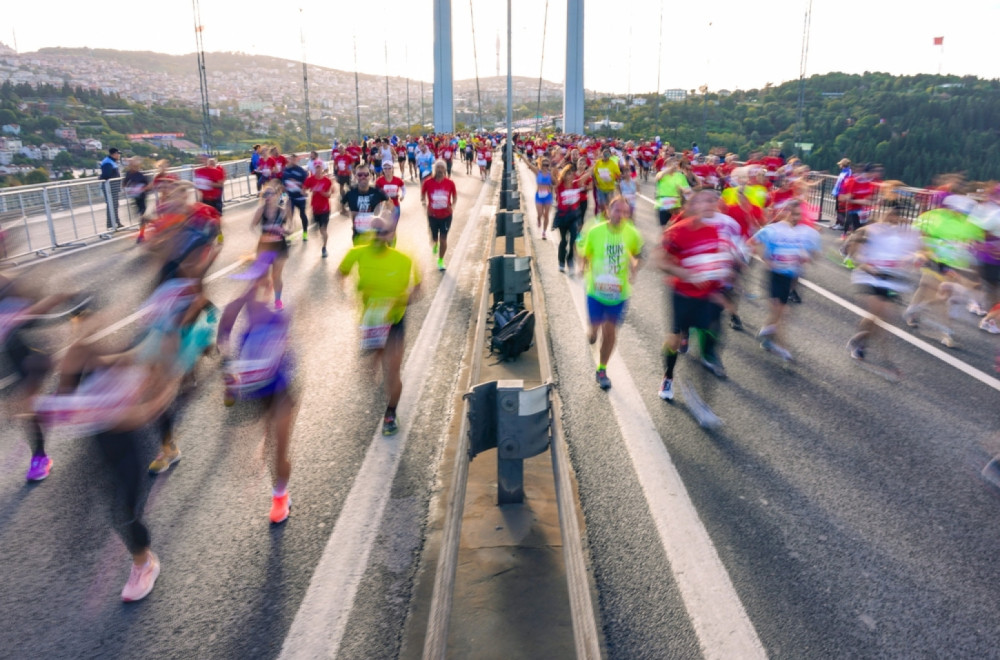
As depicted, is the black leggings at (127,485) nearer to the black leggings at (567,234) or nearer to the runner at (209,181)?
the black leggings at (567,234)

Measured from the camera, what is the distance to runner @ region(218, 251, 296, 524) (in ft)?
14.5

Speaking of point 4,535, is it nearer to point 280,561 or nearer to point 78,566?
point 78,566

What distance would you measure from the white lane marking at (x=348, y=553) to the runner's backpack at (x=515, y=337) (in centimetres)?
93

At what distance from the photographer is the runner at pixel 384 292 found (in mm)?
5855

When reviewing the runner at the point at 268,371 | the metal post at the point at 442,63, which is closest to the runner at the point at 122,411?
the runner at the point at 268,371

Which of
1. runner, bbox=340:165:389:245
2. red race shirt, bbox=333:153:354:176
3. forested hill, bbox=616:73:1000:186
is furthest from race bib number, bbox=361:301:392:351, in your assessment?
forested hill, bbox=616:73:1000:186

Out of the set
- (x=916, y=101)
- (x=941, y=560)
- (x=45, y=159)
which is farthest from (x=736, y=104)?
(x=941, y=560)

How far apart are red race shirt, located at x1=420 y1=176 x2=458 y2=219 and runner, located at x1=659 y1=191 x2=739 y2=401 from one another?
6.61 meters

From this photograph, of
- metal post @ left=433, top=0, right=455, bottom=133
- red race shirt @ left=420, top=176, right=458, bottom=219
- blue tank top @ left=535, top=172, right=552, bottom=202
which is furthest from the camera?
metal post @ left=433, top=0, right=455, bottom=133

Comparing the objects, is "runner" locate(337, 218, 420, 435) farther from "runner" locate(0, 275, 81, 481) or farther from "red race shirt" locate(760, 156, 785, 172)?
"red race shirt" locate(760, 156, 785, 172)

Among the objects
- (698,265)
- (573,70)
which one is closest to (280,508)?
(698,265)

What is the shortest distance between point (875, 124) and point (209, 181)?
71673 millimetres

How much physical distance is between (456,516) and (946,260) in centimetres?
815

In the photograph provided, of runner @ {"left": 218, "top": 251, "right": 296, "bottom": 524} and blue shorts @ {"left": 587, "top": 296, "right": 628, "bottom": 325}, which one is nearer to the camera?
runner @ {"left": 218, "top": 251, "right": 296, "bottom": 524}
